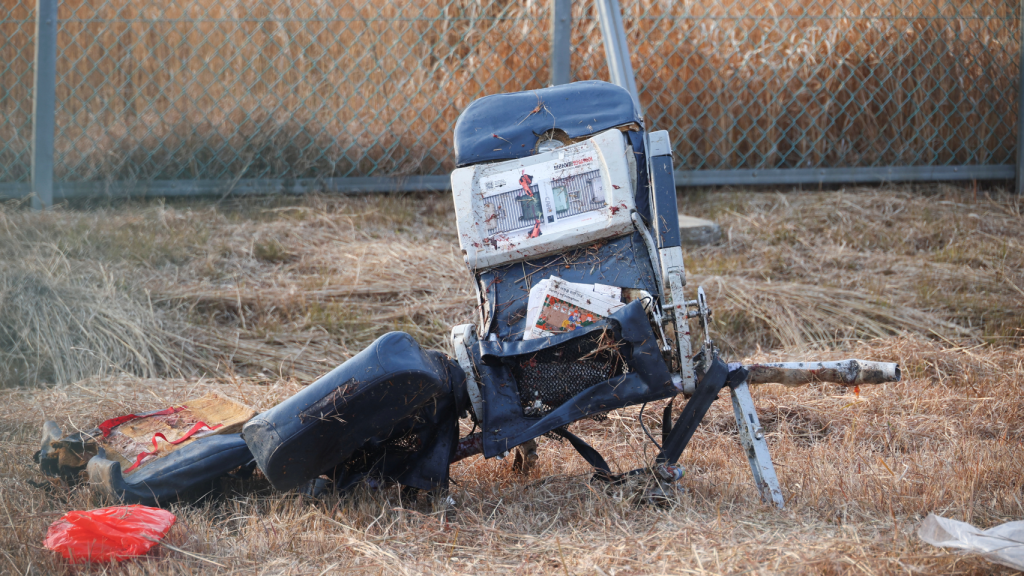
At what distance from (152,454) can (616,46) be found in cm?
290

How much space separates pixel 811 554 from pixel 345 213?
3304 millimetres

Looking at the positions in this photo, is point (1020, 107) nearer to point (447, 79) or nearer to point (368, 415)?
point (447, 79)

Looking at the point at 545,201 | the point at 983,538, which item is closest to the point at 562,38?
the point at 545,201

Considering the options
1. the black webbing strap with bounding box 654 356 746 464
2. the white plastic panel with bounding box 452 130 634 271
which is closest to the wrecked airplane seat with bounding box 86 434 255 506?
the white plastic panel with bounding box 452 130 634 271

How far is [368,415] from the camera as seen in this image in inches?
67.4

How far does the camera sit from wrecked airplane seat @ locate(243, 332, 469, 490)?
1.67m

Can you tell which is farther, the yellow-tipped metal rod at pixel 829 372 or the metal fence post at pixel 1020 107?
the metal fence post at pixel 1020 107

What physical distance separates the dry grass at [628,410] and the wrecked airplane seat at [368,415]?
0.16 m

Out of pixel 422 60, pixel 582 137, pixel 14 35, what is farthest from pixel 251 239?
pixel 582 137

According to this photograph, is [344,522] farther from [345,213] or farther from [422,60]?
[422,60]

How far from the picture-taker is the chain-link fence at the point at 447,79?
4.30m

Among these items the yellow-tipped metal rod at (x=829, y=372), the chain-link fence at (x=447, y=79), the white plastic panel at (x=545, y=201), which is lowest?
the yellow-tipped metal rod at (x=829, y=372)

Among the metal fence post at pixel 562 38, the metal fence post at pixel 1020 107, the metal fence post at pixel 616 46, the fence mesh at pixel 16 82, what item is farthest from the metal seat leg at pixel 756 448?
the fence mesh at pixel 16 82

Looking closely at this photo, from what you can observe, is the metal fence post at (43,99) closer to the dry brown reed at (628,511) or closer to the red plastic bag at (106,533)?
the dry brown reed at (628,511)
